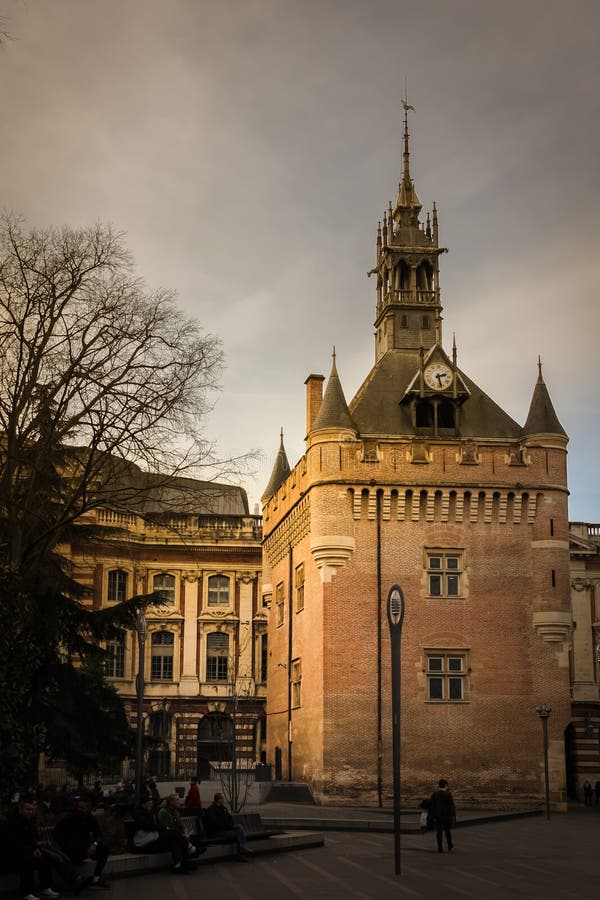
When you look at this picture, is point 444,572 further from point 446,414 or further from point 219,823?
point 219,823

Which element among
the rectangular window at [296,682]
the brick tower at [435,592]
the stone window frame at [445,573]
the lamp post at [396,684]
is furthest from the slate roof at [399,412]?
the lamp post at [396,684]

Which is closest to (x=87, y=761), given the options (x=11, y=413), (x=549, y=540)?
(x=11, y=413)

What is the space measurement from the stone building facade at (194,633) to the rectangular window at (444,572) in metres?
22.9

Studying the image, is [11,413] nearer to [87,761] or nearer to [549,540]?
[87,761]

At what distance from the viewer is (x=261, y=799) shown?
42625mm

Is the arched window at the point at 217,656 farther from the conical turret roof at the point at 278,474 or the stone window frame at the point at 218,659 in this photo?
the conical turret roof at the point at 278,474

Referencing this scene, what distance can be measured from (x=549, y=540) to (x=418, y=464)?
5.62m

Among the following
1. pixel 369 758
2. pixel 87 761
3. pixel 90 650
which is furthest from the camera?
pixel 369 758

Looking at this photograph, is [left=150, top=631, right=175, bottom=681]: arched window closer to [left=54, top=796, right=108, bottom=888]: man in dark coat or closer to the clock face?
the clock face

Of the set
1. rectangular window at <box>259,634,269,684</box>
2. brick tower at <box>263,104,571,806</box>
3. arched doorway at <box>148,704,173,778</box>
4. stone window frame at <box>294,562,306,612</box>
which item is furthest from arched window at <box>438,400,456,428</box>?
arched doorway at <box>148,704,173,778</box>

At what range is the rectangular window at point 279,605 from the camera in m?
51.4

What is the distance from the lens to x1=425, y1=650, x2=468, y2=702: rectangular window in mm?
41125

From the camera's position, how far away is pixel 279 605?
172 ft

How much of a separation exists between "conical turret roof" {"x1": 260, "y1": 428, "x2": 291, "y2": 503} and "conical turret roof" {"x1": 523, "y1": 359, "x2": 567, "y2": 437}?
610 inches
